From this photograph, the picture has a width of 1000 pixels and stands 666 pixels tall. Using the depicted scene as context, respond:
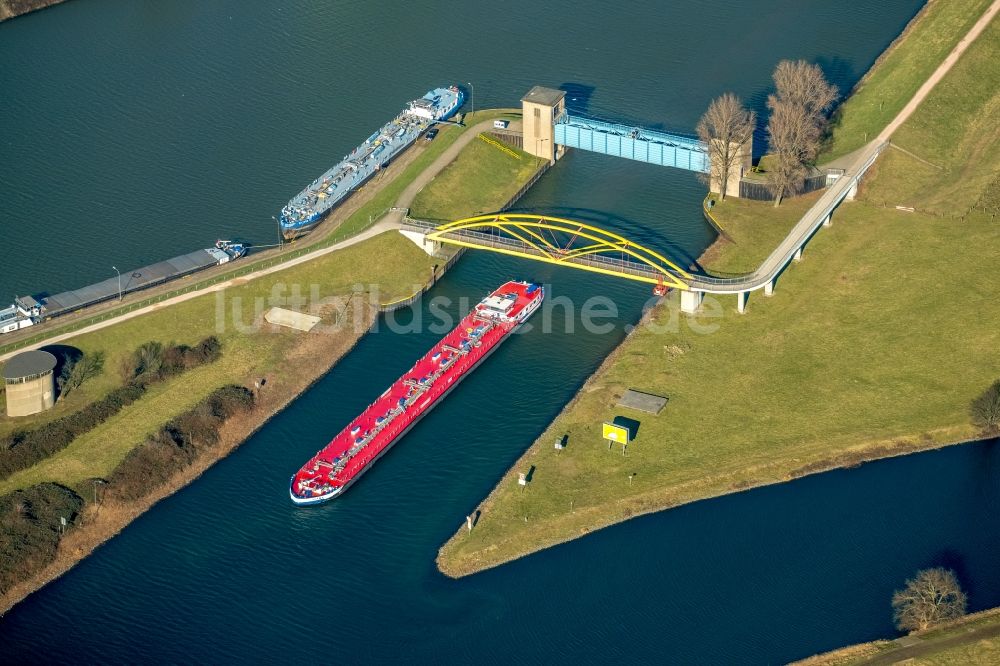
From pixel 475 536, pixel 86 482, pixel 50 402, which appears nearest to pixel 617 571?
pixel 475 536

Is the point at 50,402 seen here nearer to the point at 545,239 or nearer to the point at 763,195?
the point at 545,239

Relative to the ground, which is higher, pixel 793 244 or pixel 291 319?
pixel 793 244

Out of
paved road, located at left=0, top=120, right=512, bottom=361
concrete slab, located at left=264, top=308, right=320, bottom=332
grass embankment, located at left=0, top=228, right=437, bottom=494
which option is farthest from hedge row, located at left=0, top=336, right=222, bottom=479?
concrete slab, located at left=264, top=308, right=320, bottom=332

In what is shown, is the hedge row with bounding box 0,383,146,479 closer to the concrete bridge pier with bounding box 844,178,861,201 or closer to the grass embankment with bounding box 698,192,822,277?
the grass embankment with bounding box 698,192,822,277

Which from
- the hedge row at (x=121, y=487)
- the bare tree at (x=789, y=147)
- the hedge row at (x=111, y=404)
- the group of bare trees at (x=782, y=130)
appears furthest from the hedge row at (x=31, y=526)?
the bare tree at (x=789, y=147)

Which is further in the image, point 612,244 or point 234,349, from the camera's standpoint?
point 612,244

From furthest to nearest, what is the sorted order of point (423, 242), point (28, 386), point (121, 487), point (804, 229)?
1. point (423, 242)
2. point (804, 229)
3. point (28, 386)
4. point (121, 487)

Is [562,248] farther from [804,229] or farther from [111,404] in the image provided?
[111,404]

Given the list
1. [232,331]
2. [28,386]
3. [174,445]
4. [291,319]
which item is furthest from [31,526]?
[291,319]
